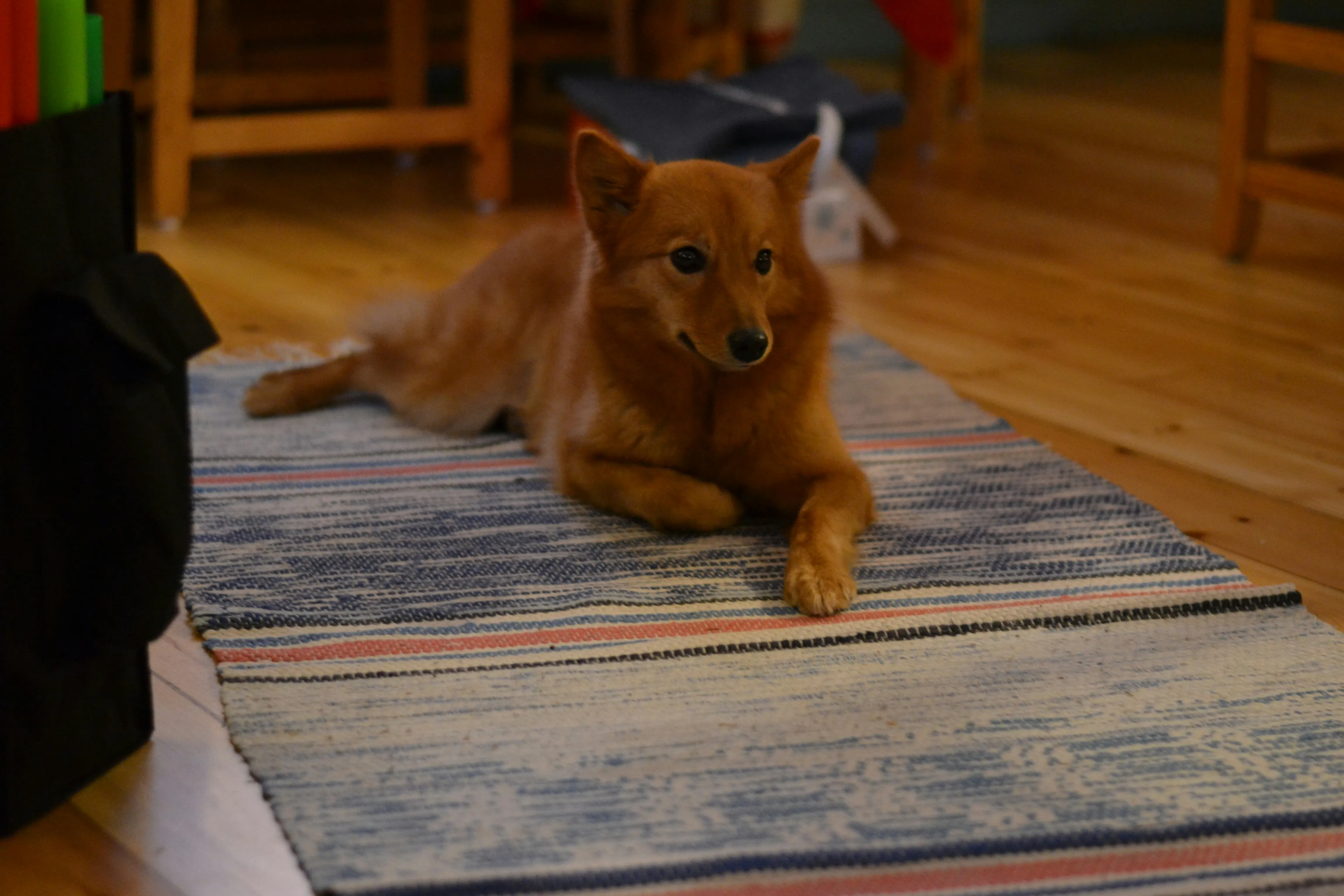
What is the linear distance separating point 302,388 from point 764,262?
37.2 inches

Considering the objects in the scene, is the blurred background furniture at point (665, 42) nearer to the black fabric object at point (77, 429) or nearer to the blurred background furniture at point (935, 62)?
the blurred background furniture at point (935, 62)

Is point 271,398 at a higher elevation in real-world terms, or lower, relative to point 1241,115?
lower

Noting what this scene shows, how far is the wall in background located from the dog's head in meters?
3.97

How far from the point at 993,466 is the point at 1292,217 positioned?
201 centimetres

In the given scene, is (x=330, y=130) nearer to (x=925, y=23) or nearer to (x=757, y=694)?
(x=925, y=23)

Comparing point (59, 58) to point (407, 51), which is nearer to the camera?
point (59, 58)

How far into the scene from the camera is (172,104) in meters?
3.46

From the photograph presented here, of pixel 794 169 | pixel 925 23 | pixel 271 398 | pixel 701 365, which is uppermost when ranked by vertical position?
pixel 925 23

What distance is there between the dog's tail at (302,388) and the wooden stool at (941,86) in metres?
2.21

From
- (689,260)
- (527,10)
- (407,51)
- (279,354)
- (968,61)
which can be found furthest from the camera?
(968,61)

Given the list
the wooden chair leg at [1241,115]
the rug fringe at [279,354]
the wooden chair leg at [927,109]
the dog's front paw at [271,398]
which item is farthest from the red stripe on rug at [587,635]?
the wooden chair leg at [927,109]

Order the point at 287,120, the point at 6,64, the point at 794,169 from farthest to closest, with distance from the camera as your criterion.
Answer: the point at 287,120 → the point at 794,169 → the point at 6,64

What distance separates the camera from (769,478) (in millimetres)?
2057

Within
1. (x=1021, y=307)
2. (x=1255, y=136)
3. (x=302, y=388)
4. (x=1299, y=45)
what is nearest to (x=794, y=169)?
(x=302, y=388)
